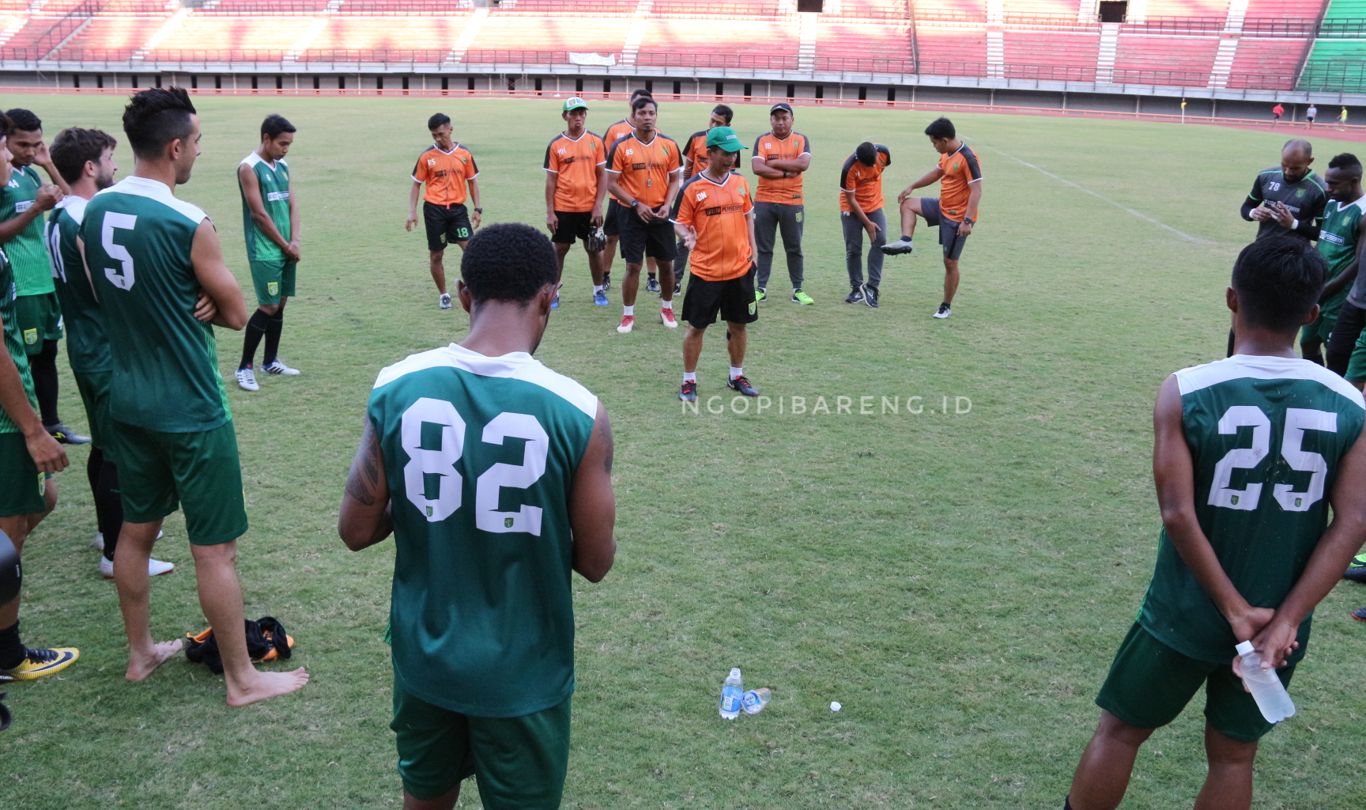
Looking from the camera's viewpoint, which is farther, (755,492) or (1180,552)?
(755,492)

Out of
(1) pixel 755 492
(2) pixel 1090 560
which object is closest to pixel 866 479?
(1) pixel 755 492

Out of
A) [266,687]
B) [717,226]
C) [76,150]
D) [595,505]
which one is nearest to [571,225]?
[717,226]

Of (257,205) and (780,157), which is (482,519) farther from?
(780,157)

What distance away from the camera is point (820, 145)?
28812 millimetres

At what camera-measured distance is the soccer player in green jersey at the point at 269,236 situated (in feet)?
27.8

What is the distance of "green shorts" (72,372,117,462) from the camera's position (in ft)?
15.7

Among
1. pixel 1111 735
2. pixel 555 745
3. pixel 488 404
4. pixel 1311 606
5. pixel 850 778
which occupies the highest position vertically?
pixel 488 404

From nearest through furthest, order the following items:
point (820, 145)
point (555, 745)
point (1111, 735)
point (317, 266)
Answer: point (555, 745)
point (1111, 735)
point (317, 266)
point (820, 145)

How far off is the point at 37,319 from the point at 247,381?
88.7 inches

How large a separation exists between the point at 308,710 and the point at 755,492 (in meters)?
3.24

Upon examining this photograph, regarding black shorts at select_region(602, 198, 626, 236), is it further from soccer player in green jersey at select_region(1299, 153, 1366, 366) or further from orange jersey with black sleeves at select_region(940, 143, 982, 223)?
soccer player in green jersey at select_region(1299, 153, 1366, 366)

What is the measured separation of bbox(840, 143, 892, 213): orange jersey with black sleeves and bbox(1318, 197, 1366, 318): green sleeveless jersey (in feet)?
15.9

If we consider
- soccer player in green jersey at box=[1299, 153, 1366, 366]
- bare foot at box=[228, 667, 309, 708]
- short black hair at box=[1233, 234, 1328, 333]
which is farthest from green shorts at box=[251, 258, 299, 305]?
soccer player in green jersey at box=[1299, 153, 1366, 366]

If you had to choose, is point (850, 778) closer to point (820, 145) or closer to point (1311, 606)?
point (1311, 606)
